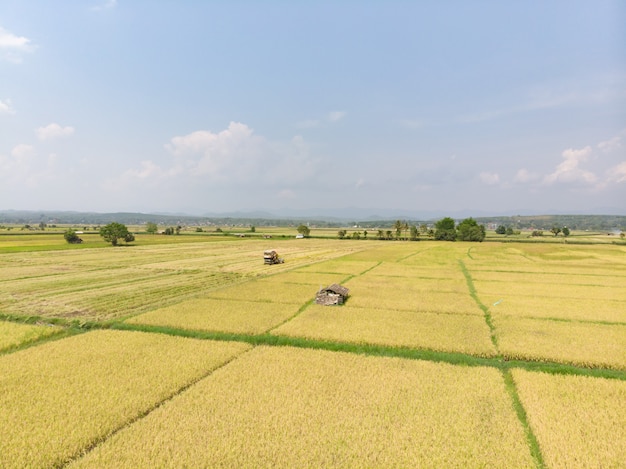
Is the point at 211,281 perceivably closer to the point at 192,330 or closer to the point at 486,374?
the point at 192,330

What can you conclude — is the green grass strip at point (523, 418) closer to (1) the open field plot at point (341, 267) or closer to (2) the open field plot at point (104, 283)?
(2) the open field plot at point (104, 283)

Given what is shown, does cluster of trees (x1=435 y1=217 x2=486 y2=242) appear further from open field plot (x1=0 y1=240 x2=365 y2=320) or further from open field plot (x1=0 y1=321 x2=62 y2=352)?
open field plot (x1=0 y1=321 x2=62 y2=352)

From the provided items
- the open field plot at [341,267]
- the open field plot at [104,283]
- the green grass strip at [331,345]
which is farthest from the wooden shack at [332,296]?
the open field plot at [341,267]

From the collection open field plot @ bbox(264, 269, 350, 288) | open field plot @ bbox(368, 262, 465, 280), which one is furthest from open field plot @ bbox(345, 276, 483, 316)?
open field plot @ bbox(368, 262, 465, 280)

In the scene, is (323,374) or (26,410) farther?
(323,374)

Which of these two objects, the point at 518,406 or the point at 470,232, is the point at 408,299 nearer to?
the point at 518,406

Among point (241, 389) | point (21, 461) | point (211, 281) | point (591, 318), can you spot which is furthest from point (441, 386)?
point (211, 281)
